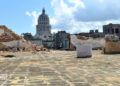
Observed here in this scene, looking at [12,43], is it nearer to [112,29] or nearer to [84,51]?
[84,51]

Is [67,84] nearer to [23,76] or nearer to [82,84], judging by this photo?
[82,84]

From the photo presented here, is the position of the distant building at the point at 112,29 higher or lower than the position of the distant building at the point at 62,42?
higher

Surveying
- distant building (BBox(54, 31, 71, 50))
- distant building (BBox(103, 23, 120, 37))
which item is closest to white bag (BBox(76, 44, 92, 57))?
distant building (BBox(54, 31, 71, 50))

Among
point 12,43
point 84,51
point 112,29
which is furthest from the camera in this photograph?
point 112,29

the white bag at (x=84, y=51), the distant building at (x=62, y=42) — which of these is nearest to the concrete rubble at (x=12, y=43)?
the white bag at (x=84, y=51)

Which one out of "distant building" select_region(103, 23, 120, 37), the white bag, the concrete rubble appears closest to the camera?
the white bag

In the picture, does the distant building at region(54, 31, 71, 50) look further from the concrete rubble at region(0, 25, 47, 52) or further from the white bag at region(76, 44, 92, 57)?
the white bag at region(76, 44, 92, 57)

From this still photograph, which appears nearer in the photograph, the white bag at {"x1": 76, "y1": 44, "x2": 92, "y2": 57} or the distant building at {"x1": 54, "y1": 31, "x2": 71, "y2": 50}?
the white bag at {"x1": 76, "y1": 44, "x2": 92, "y2": 57}

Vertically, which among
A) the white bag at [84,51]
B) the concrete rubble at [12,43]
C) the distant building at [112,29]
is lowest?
the white bag at [84,51]

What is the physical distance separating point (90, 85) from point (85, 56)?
17.4m

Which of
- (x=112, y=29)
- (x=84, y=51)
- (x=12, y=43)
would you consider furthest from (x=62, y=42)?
(x=84, y=51)

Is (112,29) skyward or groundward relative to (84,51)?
skyward

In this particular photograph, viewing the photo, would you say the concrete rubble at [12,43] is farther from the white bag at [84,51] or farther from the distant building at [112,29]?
the distant building at [112,29]

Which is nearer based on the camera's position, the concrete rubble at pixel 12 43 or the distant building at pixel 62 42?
the concrete rubble at pixel 12 43
